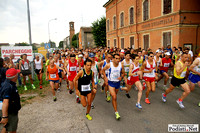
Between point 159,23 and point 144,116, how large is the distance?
14.2m

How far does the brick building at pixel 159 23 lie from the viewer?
560 inches

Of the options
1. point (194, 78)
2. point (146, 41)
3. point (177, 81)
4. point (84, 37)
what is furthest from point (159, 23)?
point (84, 37)

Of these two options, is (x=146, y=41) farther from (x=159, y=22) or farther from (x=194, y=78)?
(x=194, y=78)

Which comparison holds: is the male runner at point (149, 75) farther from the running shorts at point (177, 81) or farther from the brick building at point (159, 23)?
the brick building at point (159, 23)

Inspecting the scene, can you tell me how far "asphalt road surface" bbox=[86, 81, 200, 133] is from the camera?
428 centimetres

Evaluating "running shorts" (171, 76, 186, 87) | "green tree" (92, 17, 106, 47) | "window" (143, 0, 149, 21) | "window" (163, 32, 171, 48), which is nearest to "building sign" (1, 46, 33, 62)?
"running shorts" (171, 76, 186, 87)

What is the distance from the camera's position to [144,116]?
4988mm

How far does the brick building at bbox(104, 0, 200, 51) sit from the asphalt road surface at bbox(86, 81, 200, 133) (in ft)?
32.1

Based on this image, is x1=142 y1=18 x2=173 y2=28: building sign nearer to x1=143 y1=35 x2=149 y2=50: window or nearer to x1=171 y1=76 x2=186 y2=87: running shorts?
x1=143 y1=35 x2=149 y2=50: window

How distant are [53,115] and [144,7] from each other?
1832cm

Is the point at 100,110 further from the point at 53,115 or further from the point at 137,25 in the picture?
the point at 137,25

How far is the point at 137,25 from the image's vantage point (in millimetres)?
21000

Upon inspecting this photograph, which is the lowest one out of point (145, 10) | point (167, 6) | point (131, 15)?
point (167, 6)

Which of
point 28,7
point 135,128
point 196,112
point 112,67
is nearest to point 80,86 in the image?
point 112,67
